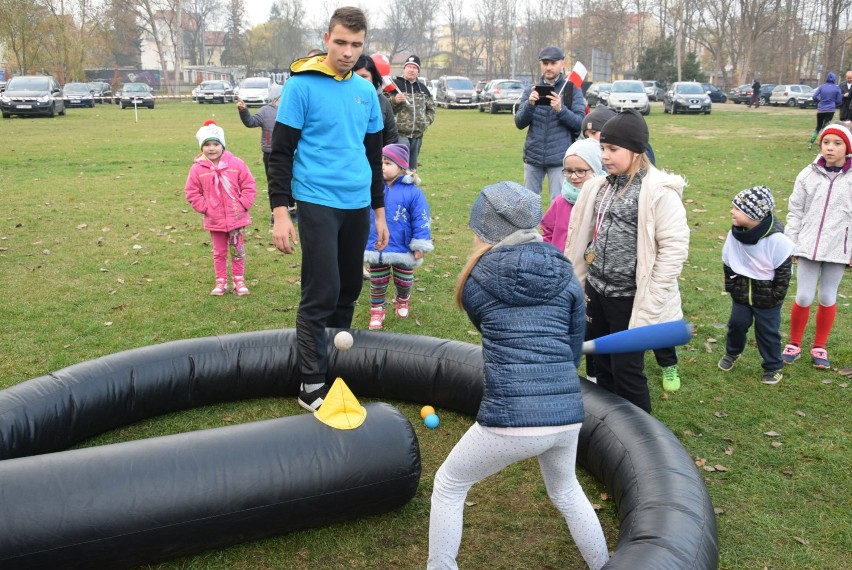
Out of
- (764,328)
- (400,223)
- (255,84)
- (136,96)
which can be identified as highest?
(255,84)

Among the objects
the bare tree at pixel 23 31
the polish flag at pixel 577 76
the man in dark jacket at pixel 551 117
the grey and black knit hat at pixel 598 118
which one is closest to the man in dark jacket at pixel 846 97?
the polish flag at pixel 577 76

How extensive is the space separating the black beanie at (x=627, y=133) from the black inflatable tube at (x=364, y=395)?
1404 mm

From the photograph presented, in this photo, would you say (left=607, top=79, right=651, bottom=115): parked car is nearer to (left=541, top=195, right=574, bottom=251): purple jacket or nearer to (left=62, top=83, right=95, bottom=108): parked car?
(left=62, top=83, right=95, bottom=108): parked car

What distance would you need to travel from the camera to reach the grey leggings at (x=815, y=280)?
211 inches

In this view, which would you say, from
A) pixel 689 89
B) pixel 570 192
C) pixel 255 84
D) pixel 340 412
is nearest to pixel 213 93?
pixel 255 84

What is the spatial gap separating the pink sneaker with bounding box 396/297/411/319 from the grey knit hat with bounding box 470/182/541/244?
12.0 feet

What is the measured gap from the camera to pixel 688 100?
110 ft

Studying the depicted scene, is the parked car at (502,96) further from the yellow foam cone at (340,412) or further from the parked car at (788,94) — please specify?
the yellow foam cone at (340,412)

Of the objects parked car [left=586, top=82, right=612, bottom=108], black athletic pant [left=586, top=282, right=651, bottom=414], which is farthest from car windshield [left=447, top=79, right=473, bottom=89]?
black athletic pant [left=586, top=282, right=651, bottom=414]

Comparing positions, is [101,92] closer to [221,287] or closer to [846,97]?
[846,97]

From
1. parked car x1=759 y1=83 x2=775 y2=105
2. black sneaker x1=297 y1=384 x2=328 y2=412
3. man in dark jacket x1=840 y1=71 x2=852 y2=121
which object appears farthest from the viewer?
parked car x1=759 y1=83 x2=775 y2=105

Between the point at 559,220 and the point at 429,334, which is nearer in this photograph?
the point at 559,220

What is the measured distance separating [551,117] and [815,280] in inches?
123

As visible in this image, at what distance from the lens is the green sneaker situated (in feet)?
16.9
